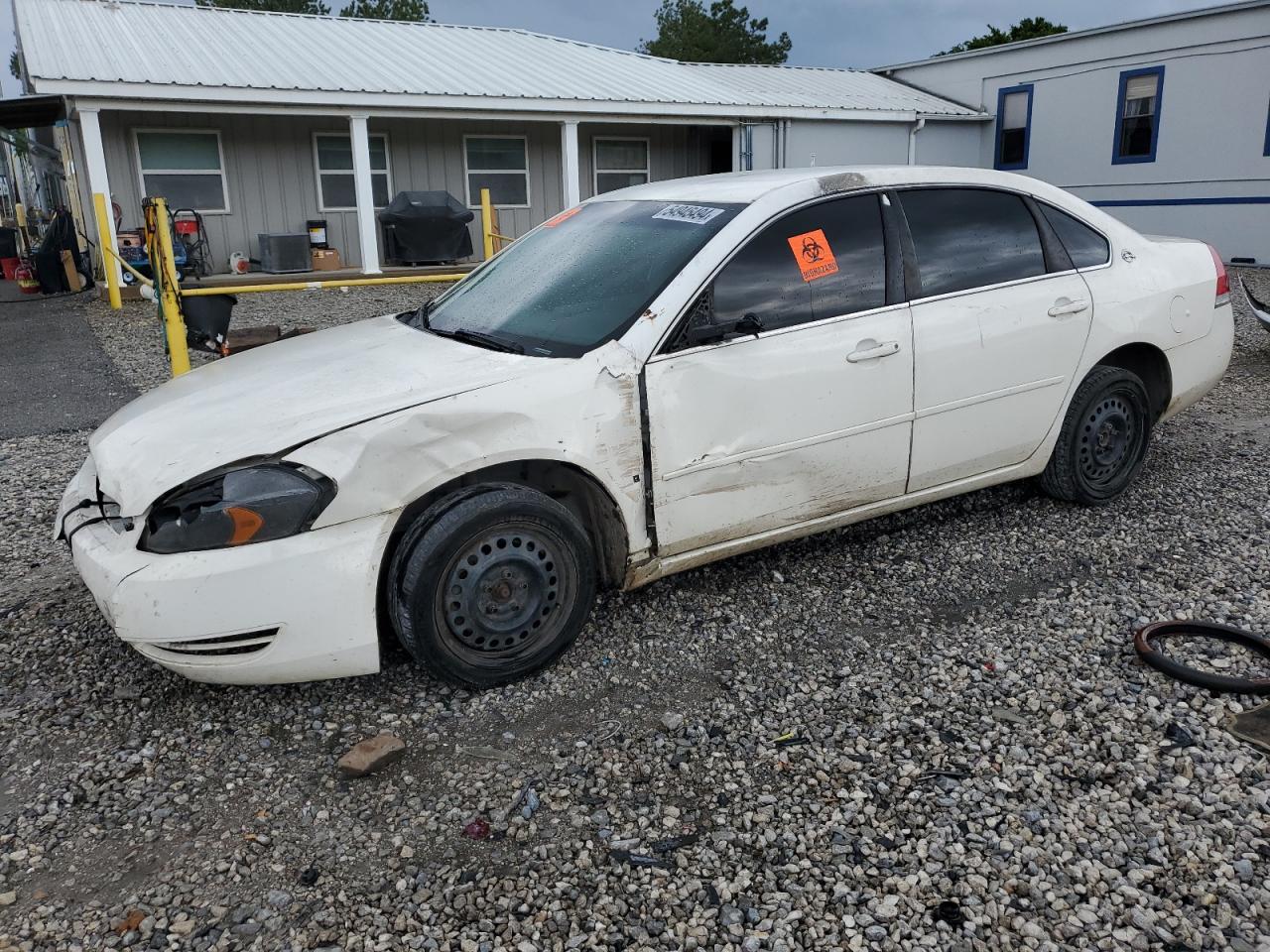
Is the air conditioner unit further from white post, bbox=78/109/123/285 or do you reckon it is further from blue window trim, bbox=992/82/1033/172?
blue window trim, bbox=992/82/1033/172

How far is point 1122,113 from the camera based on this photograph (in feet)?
61.6

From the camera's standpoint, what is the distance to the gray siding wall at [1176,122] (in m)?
16.8

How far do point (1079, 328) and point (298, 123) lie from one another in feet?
51.2

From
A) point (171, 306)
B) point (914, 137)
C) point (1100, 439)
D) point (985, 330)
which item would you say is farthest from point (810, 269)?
point (914, 137)

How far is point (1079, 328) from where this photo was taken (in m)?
4.44

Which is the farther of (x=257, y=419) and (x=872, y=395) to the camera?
(x=872, y=395)

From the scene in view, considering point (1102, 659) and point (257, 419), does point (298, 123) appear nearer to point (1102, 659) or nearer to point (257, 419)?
point (257, 419)

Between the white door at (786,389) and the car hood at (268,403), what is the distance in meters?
0.61

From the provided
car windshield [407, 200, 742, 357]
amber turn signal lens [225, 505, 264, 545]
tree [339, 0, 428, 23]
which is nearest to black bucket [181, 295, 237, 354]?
car windshield [407, 200, 742, 357]

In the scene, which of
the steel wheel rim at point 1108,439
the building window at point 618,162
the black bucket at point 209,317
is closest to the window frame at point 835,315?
the steel wheel rim at point 1108,439

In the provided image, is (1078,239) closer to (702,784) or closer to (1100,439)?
(1100,439)

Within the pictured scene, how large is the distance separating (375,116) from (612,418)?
14140 millimetres

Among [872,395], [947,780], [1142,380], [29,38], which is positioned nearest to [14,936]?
[947,780]

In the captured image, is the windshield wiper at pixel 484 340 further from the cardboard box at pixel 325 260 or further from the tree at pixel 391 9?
the tree at pixel 391 9
